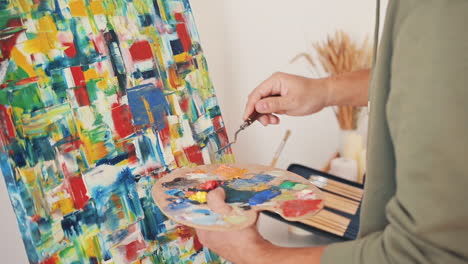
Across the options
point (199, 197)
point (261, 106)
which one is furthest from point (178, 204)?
point (261, 106)

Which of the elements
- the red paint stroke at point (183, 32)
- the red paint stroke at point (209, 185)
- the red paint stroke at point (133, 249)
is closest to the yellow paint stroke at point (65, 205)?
the red paint stroke at point (133, 249)

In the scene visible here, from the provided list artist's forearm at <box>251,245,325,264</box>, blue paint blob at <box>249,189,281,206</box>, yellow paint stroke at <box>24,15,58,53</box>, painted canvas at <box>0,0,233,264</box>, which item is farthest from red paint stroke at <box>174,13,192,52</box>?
artist's forearm at <box>251,245,325,264</box>

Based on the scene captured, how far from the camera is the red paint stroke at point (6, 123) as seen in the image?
71 centimetres

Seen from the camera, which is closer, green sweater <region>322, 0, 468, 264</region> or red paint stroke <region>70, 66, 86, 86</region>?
green sweater <region>322, 0, 468, 264</region>

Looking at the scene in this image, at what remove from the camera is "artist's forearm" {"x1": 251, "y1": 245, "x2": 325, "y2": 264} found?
2.28ft

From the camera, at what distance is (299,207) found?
0.77 m

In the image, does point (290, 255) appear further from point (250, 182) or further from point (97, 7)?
point (97, 7)

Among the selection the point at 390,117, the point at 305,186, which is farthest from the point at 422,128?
the point at 305,186

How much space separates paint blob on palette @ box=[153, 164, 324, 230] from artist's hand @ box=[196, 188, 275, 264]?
0.01 m

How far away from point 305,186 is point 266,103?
10.7 inches

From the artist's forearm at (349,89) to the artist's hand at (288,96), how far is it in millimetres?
17

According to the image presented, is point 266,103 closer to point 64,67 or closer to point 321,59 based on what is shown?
point 64,67

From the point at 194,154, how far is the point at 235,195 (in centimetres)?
23

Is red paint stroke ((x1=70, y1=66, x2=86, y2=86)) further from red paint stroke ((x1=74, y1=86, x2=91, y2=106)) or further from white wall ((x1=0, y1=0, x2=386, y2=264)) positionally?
white wall ((x1=0, y1=0, x2=386, y2=264))
